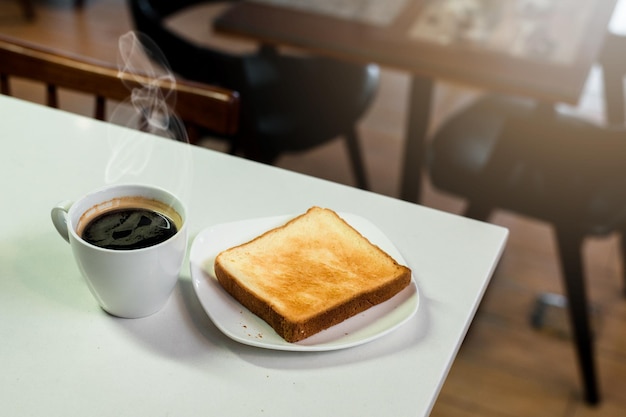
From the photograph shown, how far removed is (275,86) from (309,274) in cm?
131

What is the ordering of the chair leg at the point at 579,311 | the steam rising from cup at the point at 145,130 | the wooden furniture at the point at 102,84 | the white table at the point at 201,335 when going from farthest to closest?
the chair leg at the point at 579,311 < the wooden furniture at the point at 102,84 < the steam rising from cup at the point at 145,130 < the white table at the point at 201,335

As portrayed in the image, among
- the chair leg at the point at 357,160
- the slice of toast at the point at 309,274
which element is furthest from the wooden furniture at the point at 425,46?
the slice of toast at the point at 309,274

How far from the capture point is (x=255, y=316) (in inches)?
30.7

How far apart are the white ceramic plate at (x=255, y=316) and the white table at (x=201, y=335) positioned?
0.01 meters

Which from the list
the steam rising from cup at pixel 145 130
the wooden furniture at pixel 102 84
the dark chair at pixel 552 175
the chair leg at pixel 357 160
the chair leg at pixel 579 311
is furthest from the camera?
the chair leg at pixel 357 160

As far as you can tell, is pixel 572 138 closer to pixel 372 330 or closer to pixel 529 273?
pixel 529 273

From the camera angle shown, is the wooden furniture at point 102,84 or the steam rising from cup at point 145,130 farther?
the wooden furniture at point 102,84

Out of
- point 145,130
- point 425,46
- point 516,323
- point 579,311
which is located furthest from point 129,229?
point 516,323

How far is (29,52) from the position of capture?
1183mm

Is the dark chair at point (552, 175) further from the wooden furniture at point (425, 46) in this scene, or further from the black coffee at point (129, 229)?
the black coffee at point (129, 229)

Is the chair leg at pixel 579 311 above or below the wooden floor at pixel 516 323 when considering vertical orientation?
above

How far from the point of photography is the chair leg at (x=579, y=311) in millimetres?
1750

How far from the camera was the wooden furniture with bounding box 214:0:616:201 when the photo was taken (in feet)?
5.46

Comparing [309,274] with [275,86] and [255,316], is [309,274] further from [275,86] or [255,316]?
[275,86]
